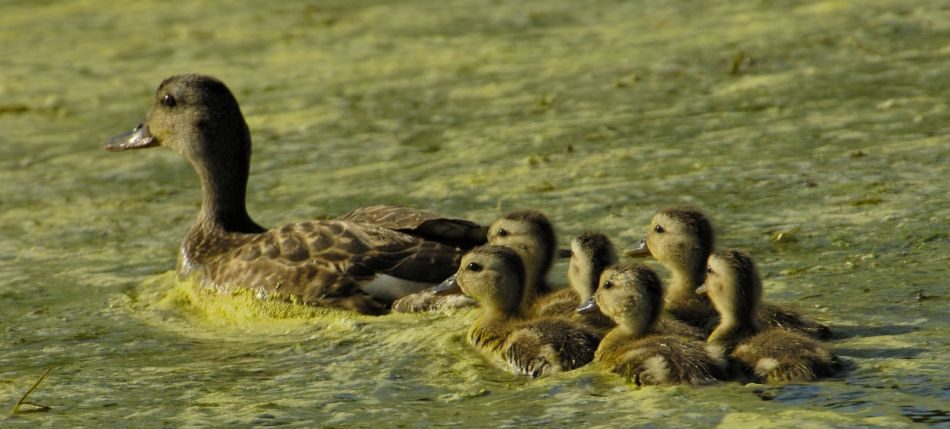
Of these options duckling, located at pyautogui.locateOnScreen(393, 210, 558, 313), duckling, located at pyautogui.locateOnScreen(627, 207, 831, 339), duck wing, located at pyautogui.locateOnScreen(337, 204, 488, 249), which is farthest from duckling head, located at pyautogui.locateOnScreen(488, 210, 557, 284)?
duckling, located at pyautogui.locateOnScreen(627, 207, 831, 339)

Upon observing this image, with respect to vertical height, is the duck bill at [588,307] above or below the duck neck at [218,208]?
below

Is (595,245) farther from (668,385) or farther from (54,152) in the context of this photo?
(54,152)

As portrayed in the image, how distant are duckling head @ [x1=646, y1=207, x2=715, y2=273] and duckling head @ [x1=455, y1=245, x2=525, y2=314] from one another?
0.57m

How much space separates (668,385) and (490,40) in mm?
7473

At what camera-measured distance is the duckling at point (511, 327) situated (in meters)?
5.54

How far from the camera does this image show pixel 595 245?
6.21 meters

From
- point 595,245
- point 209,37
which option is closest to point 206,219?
point 595,245

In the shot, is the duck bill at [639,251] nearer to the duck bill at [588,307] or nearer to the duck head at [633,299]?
the duck bill at [588,307]

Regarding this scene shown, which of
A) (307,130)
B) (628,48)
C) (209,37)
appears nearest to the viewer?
(307,130)

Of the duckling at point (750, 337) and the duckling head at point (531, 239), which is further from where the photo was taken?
the duckling head at point (531, 239)

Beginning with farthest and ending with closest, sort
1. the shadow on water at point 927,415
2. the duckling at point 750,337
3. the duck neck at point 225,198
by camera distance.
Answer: the duck neck at point 225,198
the duckling at point 750,337
the shadow on water at point 927,415

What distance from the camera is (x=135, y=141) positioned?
8.41 metres

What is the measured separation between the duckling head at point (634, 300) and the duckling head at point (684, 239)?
1.85 ft

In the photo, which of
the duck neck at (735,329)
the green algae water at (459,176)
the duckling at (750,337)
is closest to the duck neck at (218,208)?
the green algae water at (459,176)
